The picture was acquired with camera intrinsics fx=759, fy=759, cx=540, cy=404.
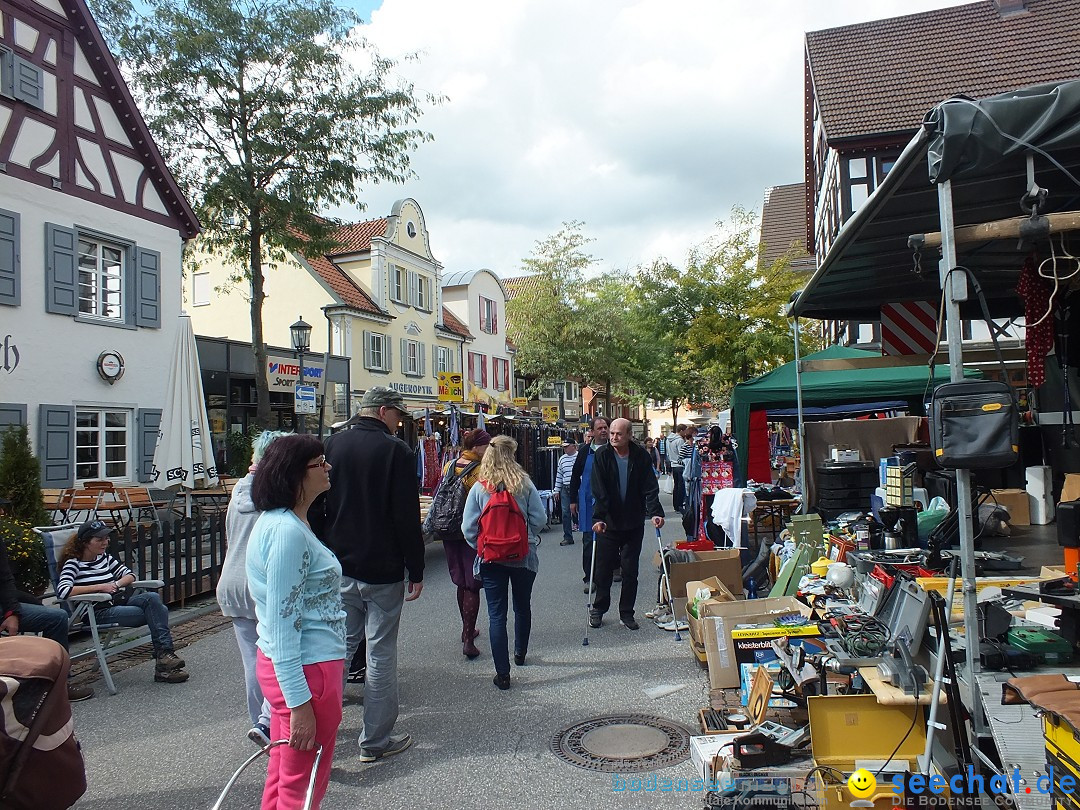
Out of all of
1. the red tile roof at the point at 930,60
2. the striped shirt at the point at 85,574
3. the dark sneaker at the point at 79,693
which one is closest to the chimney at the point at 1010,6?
the red tile roof at the point at 930,60

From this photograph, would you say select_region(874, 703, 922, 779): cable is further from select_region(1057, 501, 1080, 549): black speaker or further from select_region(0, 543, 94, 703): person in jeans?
select_region(0, 543, 94, 703): person in jeans

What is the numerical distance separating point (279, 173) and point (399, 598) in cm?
1570

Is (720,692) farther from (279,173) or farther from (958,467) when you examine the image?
(279,173)

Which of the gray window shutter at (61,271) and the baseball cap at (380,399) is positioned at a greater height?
the gray window shutter at (61,271)

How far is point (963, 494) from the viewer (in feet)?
10.8

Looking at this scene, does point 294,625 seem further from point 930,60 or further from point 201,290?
point 201,290

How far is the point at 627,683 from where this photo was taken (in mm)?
5477

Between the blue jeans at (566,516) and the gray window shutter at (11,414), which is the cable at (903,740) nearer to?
the blue jeans at (566,516)

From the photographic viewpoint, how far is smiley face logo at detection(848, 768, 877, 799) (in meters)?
3.01

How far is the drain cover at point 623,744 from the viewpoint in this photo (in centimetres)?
Result: 416

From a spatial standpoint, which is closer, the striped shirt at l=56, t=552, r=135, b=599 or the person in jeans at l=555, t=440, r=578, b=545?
the striped shirt at l=56, t=552, r=135, b=599

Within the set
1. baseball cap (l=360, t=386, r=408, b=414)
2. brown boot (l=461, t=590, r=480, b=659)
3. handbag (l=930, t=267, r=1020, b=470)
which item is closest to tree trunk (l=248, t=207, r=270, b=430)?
brown boot (l=461, t=590, r=480, b=659)

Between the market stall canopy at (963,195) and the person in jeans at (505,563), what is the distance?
294 cm

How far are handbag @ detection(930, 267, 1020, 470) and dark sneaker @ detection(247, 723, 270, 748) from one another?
3.77m
